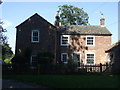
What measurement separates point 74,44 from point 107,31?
21.2ft

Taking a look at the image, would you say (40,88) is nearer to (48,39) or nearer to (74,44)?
(48,39)

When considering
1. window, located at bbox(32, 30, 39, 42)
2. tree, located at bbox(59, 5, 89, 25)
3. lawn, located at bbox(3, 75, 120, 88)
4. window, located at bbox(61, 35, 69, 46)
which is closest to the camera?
lawn, located at bbox(3, 75, 120, 88)

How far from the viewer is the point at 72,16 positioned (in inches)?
2335

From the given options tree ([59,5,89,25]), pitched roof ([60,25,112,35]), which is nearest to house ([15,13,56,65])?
pitched roof ([60,25,112,35])

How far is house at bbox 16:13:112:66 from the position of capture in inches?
1137

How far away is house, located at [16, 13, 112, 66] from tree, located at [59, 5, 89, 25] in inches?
1020

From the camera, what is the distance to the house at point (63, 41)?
28.9m

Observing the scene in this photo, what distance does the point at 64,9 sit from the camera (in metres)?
61.0

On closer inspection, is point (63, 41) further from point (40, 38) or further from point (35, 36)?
point (35, 36)

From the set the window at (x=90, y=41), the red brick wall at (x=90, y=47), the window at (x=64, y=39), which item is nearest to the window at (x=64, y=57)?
the red brick wall at (x=90, y=47)

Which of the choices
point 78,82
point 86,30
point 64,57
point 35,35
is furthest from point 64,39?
point 78,82

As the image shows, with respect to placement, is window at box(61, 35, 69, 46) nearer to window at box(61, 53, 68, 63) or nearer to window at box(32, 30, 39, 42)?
window at box(61, 53, 68, 63)

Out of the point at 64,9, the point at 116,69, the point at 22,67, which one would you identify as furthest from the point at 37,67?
the point at 64,9

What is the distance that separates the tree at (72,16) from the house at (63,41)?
25899mm
